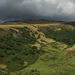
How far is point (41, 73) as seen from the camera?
43.0 metres

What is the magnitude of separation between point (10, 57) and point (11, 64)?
764 centimetres

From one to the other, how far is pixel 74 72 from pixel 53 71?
39.2 feet

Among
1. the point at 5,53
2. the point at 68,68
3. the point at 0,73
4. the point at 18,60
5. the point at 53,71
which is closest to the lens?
the point at 0,73

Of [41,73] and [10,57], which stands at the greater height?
[10,57]

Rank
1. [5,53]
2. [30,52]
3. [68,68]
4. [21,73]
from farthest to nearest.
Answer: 1. [30,52]
2. [5,53]
3. [68,68]
4. [21,73]

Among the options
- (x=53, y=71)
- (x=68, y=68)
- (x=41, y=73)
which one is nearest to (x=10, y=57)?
(x=41, y=73)

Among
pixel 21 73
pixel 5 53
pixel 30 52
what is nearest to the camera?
pixel 21 73

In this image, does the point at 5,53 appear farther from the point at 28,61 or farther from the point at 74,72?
the point at 74,72

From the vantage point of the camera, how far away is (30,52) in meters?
69.0

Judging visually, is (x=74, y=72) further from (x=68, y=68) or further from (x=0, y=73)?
(x=0, y=73)

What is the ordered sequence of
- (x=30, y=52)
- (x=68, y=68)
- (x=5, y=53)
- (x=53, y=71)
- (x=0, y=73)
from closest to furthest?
1. (x=0, y=73)
2. (x=53, y=71)
3. (x=68, y=68)
4. (x=5, y=53)
5. (x=30, y=52)

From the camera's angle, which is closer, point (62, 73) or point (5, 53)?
point (62, 73)

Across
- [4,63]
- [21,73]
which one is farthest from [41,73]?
[4,63]

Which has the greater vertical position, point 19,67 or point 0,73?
point 0,73
